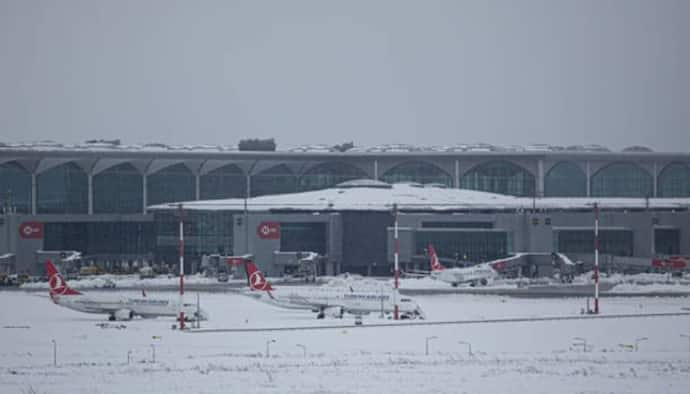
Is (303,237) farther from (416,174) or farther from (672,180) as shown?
(672,180)

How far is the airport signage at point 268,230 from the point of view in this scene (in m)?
106

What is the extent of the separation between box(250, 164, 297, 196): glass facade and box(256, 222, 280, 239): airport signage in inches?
1394

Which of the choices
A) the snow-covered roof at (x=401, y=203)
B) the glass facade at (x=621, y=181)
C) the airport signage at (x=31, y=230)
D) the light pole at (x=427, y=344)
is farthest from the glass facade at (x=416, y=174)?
the light pole at (x=427, y=344)

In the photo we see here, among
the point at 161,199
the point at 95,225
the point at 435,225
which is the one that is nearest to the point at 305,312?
the point at 435,225

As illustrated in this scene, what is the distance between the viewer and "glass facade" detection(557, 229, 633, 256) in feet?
350

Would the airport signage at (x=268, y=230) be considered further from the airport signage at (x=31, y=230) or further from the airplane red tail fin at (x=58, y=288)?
the airplane red tail fin at (x=58, y=288)

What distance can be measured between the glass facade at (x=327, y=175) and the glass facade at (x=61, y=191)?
28.7 meters

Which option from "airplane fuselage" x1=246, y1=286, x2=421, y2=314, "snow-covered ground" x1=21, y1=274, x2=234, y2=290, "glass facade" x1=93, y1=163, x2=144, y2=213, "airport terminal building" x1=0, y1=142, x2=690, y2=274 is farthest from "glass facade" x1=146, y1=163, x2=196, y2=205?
"airplane fuselage" x1=246, y1=286, x2=421, y2=314

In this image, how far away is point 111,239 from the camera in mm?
123562

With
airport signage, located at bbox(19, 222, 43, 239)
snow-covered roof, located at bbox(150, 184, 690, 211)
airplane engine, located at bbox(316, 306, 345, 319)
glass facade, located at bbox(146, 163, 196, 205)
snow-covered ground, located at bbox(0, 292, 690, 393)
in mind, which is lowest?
snow-covered ground, located at bbox(0, 292, 690, 393)

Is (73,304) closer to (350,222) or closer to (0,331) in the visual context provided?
(0,331)

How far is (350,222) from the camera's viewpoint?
110 meters

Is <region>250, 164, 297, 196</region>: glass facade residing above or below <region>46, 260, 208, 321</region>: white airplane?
above

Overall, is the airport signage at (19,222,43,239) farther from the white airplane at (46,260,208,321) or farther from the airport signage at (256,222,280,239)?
the white airplane at (46,260,208,321)
